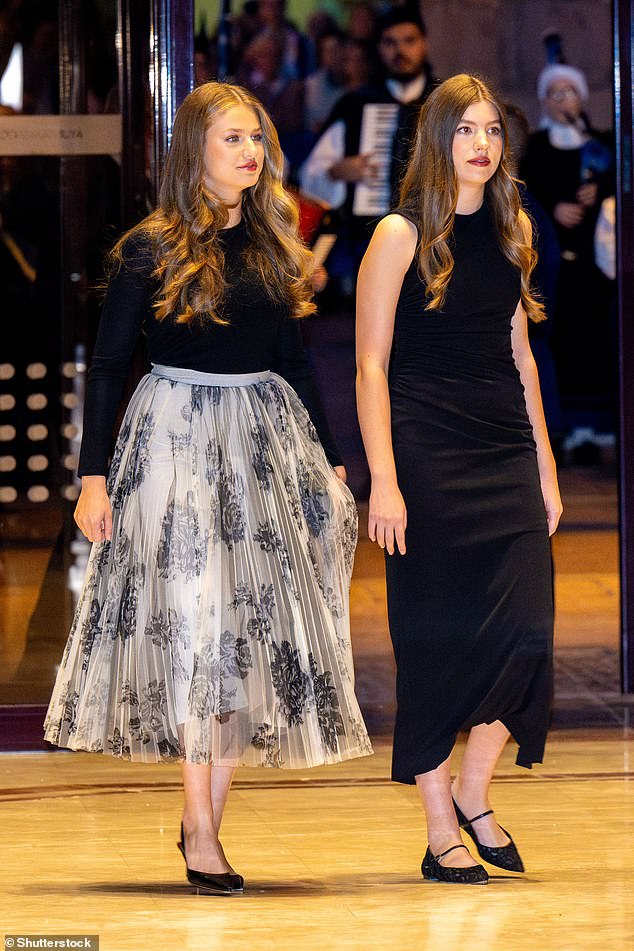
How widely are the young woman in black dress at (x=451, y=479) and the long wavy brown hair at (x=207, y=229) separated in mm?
155

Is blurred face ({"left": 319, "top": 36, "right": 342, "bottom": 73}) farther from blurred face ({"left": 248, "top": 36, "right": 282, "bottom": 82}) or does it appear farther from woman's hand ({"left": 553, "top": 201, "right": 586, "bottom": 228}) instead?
woman's hand ({"left": 553, "top": 201, "right": 586, "bottom": 228})

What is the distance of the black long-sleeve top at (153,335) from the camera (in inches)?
118

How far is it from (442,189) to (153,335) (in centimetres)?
57

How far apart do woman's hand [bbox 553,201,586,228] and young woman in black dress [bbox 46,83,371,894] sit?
2181mm

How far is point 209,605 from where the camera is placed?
293cm

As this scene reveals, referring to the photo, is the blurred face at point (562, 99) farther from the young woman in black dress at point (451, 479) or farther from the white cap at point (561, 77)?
the young woman in black dress at point (451, 479)

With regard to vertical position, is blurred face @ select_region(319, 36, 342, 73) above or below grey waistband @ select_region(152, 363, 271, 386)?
above

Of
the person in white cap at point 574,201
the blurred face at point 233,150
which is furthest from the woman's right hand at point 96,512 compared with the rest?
the person in white cap at point 574,201

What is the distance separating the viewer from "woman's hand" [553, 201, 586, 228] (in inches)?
202

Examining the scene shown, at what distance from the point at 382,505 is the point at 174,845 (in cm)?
83

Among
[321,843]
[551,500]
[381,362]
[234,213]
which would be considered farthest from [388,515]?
[321,843]

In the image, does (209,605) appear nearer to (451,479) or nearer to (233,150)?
(451,479)

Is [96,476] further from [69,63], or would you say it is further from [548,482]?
[69,63]

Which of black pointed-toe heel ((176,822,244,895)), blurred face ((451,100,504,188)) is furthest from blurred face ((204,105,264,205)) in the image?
black pointed-toe heel ((176,822,244,895))
